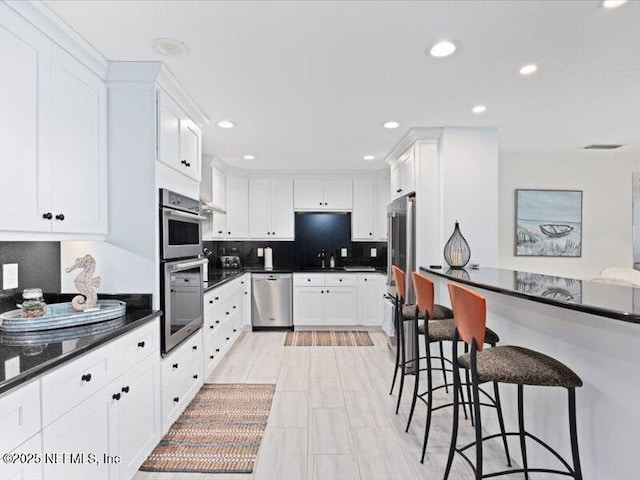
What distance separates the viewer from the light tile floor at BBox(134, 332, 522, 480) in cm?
206

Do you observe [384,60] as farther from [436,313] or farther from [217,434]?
[217,434]

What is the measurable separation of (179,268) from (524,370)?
207cm

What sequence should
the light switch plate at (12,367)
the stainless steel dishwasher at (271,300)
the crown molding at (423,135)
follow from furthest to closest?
1. the stainless steel dishwasher at (271,300)
2. the crown molding at (423,135)
3. the light switch plate at (12,367)

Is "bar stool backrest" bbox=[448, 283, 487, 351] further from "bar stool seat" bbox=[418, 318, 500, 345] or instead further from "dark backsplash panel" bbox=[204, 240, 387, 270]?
"dark backsplash panel" bbox=[204, 240, 387, 270]

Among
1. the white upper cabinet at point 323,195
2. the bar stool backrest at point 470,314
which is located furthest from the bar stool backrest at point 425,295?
the white upper cabinet at point 323,195

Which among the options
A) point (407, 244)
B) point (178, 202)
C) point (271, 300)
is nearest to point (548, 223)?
point (407, 244)

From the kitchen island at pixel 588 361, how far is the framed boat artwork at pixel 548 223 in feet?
8.58

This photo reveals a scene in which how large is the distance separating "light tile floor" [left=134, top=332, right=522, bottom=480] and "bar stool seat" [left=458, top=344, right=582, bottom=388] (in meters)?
0.86

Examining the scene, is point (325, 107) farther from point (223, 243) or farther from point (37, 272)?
point (223, 243)

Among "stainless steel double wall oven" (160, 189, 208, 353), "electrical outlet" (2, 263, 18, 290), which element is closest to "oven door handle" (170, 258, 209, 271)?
"stainless steel double wall oven" (160, 189, 208, 353)

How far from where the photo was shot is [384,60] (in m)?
2.11

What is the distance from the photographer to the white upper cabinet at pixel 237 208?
539cm

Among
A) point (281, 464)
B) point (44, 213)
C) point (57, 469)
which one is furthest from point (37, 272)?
point (281, 464)

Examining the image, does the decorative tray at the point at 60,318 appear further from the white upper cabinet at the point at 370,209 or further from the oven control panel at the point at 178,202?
the white upper cabinet at the point at 370,209
